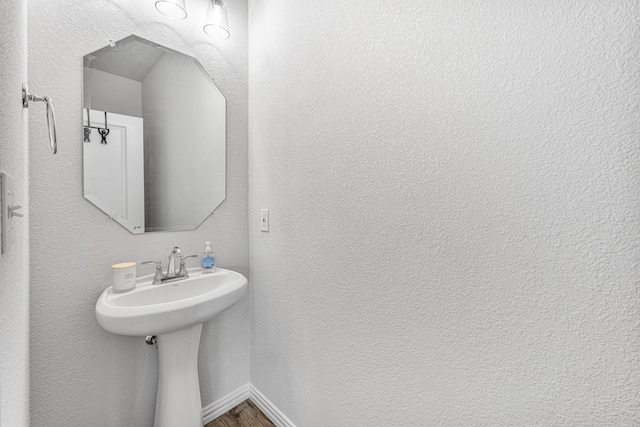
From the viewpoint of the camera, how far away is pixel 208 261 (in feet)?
4.46

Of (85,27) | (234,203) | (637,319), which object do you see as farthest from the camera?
(234,203)

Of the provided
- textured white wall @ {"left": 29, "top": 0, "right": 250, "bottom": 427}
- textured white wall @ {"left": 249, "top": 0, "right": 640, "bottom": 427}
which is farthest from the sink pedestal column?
textured white wall @ {"left": 249, "top": 0, "right": 640, "bottom": 427}

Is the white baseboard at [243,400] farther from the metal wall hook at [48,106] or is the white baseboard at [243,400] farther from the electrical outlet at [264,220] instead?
the metal wall hook at [48,106]

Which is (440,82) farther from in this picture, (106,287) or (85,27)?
(106,287)

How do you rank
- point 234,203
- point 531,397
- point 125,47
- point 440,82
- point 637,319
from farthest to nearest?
point 234,203 → point 125,47 → point 440,82 → point 531,397 → point 637,319

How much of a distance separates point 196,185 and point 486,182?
123 cm

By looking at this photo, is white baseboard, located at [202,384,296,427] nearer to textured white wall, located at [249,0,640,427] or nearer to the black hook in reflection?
textured white wall, located at [249,0,640,427]

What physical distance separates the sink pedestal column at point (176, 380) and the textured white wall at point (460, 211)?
0.42 m

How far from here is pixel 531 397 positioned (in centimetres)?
67

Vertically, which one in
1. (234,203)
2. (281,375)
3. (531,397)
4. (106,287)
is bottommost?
(281,375)

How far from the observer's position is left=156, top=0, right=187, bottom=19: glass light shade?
122 centimetres

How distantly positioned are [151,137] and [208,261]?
0.62 metres

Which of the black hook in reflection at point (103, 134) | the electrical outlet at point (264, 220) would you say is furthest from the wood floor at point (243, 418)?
the black hook in reflection at point (103, 134)

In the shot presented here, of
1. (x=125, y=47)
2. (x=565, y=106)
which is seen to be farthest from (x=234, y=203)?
(x=565, y=106)
